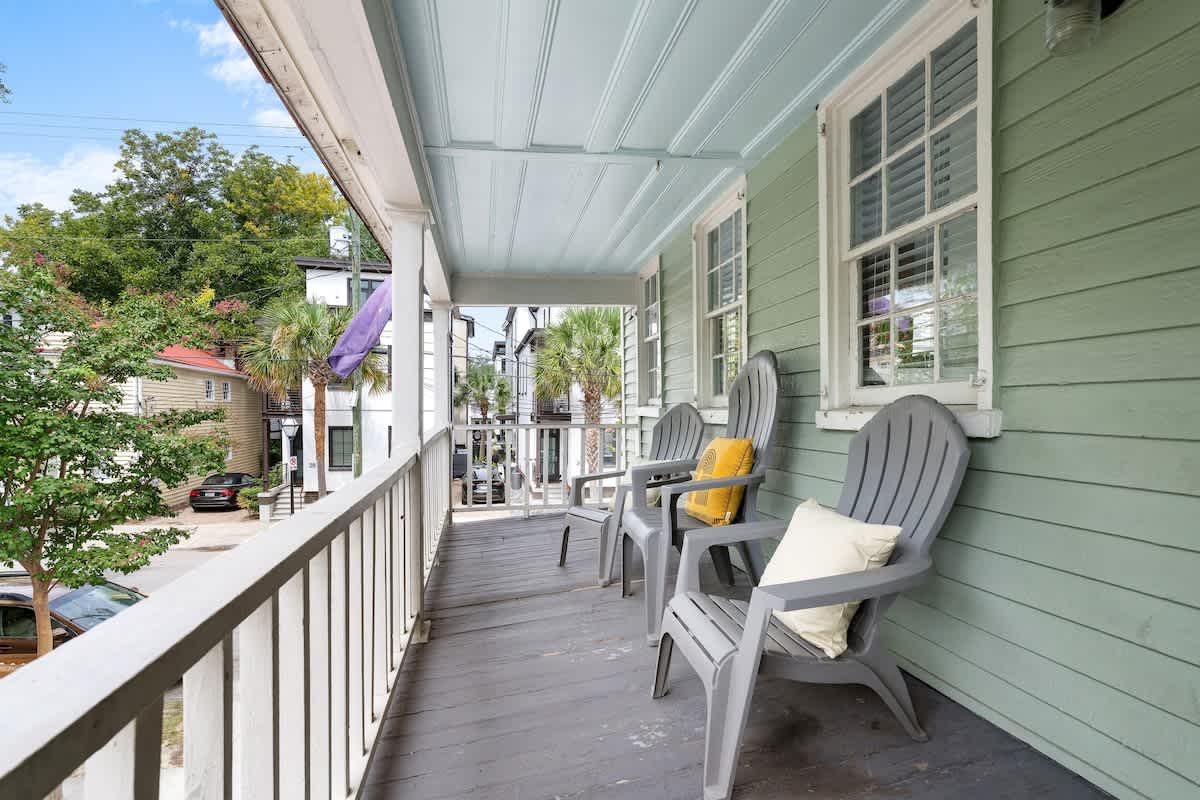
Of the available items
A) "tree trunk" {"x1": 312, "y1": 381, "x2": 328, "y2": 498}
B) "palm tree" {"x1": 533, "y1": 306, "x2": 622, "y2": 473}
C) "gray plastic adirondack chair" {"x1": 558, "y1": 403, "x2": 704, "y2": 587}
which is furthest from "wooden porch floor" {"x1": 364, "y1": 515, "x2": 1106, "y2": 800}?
"tree trunk" {"x1": 312, "y1": 381, "x2": 328, "y2": 498}

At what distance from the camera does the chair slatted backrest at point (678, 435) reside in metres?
3.83

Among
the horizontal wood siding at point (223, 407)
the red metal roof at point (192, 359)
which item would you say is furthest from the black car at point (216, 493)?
→ the red metal roof at point (192, 359)

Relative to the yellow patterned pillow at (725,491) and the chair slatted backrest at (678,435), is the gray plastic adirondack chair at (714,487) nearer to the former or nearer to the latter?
the yellow patterned pillow at (725,491)

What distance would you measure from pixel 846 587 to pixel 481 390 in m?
17.1

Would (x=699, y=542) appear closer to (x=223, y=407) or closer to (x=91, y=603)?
(x=91, y=603)

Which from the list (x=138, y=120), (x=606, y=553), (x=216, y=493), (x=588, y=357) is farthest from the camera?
(x=138, y=120)

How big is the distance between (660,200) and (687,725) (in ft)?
10.3

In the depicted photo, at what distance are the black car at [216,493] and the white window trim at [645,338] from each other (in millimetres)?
13433

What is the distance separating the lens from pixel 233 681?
0.85 m

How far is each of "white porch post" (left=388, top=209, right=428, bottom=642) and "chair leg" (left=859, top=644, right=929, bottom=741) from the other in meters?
1.87

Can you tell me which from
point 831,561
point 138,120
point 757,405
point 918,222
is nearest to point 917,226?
point 918,222

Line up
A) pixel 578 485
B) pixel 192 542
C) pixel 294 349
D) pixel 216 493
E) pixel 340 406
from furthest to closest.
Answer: pixel 340 406
pixel 216 493
pixel 294 349
pixel 192 542
pixel 578 485

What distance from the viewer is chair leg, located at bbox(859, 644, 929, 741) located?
171 cm

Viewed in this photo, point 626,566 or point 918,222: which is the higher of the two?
point 918,222
